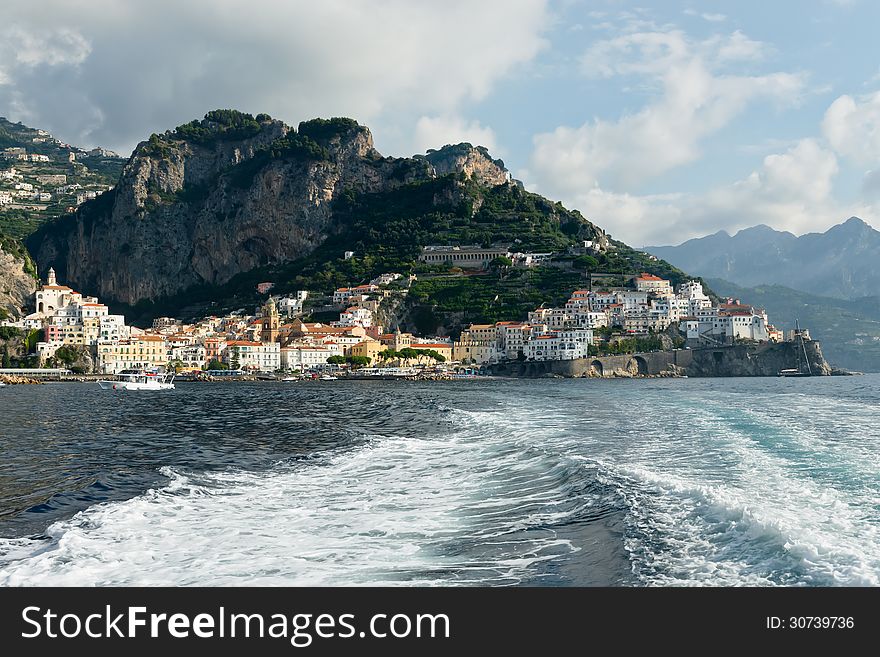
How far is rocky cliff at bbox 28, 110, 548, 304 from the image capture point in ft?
430

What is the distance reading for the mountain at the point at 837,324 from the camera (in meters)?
133

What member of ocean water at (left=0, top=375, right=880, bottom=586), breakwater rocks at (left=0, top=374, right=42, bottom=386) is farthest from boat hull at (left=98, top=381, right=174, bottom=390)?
ocean water at (left=0, top=375, right=880, bottom=586)

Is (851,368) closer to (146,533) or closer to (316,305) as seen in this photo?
(316,305)

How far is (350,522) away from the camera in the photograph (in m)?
9.40

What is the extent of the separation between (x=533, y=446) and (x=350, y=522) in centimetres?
742

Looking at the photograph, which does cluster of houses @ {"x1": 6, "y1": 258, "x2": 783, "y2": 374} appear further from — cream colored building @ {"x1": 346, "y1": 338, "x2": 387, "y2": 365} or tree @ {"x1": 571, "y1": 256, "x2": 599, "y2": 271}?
tree @ {"x1": 571, "y1": 256, "x2": 599, "y2": 271}

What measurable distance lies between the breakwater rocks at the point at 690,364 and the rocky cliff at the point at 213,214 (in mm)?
60535

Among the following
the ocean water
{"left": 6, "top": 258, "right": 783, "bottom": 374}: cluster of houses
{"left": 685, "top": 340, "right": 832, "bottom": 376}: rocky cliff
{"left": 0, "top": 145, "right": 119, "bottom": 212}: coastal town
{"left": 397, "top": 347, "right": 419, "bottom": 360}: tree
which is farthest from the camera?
{"left": 0, "top": 145, "right": 119, "bottom": 212}: coastal town

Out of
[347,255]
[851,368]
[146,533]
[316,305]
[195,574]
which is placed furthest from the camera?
[851,368]

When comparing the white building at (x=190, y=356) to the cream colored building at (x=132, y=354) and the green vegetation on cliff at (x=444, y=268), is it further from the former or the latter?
the green vegetation on cliff at (x=444, y=268)

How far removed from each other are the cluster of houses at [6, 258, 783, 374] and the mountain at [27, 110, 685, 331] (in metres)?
22.3

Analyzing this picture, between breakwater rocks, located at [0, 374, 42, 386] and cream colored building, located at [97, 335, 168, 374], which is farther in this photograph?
cream colored building, located at [97, 335, 168, 374]

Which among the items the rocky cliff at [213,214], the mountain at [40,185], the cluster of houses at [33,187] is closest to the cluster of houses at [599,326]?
the rocky cliff at [213,214]

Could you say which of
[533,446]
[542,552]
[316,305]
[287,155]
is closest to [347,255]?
[316,305]
